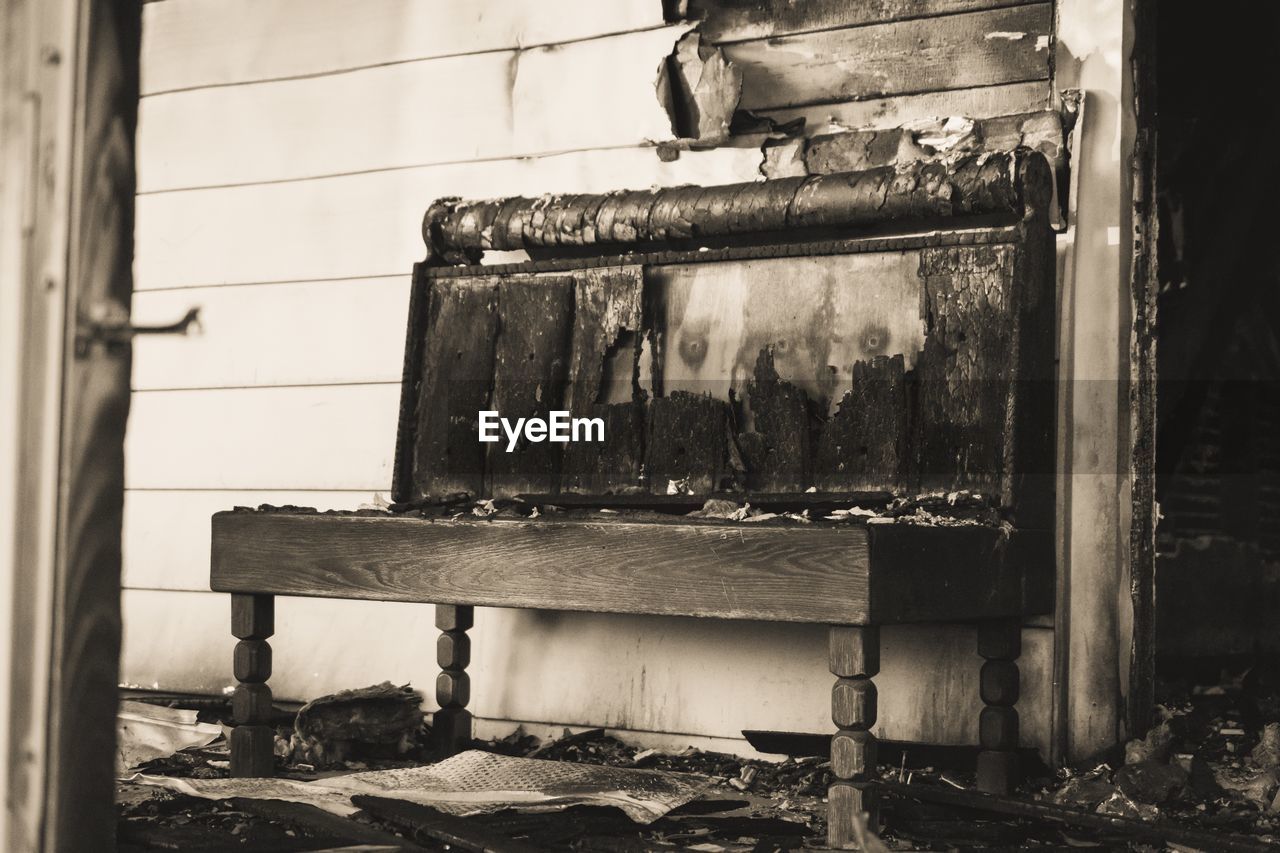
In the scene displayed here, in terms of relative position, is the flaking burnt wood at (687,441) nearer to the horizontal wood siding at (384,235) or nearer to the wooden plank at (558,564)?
the horizontal wood siding at (384,235)

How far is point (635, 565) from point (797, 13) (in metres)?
1.48

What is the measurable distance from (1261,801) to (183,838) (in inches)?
75.2

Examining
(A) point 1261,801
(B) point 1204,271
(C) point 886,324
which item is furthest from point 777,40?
(B) point 1204,271

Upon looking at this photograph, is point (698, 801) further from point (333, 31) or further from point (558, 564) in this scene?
point (333, 31)

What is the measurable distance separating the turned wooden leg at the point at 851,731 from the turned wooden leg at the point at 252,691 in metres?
1.26

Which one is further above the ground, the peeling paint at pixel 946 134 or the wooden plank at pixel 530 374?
the peeling paint at pixel 946 134

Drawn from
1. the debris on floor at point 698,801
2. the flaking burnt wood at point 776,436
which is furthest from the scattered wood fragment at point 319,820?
the flaking burnt wood at point 776,436

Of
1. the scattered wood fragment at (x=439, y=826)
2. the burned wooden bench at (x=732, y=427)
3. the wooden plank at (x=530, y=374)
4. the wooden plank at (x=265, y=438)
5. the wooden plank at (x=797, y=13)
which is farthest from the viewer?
the wooden plank at (x=265, y=438)

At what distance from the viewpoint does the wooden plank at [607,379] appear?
3.28 m

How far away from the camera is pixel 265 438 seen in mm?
3967

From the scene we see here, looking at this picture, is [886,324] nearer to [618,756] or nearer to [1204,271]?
[618,756]

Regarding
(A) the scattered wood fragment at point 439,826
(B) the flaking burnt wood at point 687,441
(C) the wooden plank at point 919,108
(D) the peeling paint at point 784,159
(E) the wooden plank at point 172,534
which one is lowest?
(A) the scattered wood fragment at point 439,826

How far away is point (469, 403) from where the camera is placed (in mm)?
3449

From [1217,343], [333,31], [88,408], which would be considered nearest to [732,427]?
[333,31]
